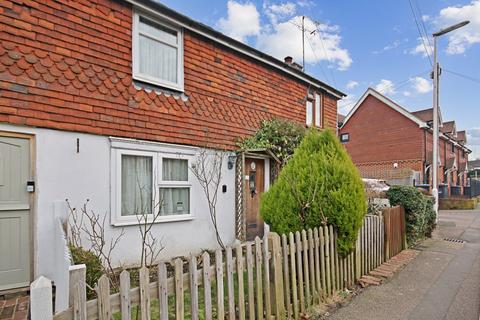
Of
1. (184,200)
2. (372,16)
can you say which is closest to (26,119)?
(184,200)

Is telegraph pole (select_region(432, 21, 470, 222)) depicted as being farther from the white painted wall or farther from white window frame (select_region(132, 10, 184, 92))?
white window frame (select_region(132, 10, 184, 92))

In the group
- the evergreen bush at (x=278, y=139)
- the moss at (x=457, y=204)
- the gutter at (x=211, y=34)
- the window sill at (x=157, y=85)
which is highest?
the gutter at (x=211, y=34)

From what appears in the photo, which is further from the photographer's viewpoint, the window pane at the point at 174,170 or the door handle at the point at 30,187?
the window pane at the point at 174,170

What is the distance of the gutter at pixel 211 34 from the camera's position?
6137 mm

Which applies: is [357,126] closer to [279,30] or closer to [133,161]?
[279,30]

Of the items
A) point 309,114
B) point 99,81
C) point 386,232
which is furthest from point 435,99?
point 99,81

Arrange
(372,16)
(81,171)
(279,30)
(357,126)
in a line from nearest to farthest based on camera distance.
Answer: (81,171), (372,16), (279,30), (357,126)

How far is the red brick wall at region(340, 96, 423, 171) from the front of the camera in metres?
23.4

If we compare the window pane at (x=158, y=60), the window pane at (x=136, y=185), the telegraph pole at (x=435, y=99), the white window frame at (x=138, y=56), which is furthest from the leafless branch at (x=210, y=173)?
the telegraph pole at (x=435, y=99)

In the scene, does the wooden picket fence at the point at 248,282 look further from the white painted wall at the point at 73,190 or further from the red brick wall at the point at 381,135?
the red brick wall at the point at 381,135

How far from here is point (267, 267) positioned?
343cm

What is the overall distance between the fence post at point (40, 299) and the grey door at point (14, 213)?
345 cm

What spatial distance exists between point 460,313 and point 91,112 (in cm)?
630

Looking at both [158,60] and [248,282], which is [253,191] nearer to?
[158,60]
